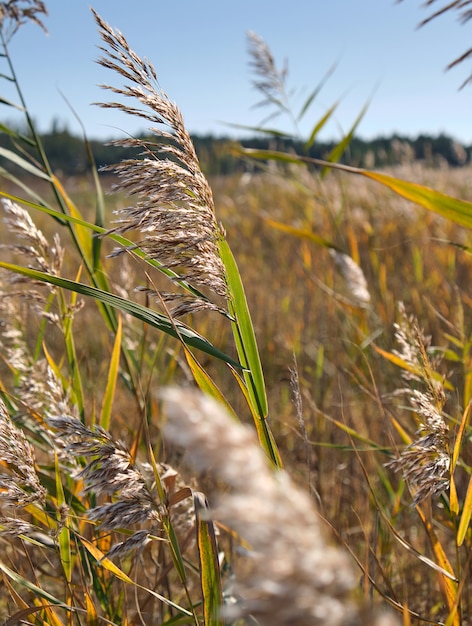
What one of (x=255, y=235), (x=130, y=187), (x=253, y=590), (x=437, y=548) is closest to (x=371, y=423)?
(x=437, y=548)

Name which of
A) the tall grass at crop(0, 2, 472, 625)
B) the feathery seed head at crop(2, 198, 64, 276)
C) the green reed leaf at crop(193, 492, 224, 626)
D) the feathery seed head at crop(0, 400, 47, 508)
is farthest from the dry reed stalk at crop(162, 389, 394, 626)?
the feathery seed head at crop(2, 198, 64, 276)

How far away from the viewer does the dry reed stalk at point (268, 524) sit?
11.1 inches

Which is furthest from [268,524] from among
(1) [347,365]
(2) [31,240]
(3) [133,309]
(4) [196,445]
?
(1) [347,365]

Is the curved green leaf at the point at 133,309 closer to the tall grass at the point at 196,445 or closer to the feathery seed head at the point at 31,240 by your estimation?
the tall grass at the point at 196,445

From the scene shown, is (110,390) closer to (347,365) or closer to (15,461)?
(15,461)

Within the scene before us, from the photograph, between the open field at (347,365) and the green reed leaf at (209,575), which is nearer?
the green reed leaf at (209,575)

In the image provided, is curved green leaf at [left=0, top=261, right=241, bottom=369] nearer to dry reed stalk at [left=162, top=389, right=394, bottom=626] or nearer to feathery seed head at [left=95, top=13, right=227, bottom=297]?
feathery seed head at [left=95, top=13, right=227, bottom=297]

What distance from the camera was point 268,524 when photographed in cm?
29

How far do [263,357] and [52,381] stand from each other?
2043 millimetres

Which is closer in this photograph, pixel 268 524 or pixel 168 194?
pixel 268 524

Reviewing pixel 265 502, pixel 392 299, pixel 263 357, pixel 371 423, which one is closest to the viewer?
pixel 265 502

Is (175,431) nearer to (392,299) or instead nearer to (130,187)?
(130,187)

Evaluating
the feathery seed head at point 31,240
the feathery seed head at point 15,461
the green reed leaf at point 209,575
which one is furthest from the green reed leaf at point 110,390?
the green reed leaf at point 209,575

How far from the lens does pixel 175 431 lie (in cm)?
29
